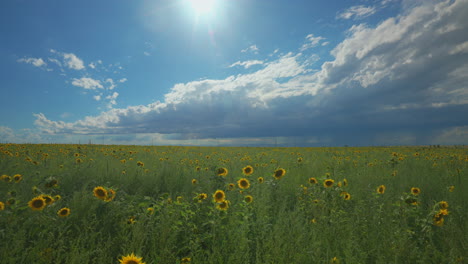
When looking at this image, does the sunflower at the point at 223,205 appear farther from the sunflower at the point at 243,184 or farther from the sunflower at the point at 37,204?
the sunflower at the point at 37,204

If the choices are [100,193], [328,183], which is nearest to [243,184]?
[328,183]

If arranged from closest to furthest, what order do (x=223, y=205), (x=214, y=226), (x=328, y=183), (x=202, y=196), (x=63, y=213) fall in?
(x=214, y=226) → (x=63, y=213) → (x=223, y=205) → (x=202, y=196) → (x=328, y=183)

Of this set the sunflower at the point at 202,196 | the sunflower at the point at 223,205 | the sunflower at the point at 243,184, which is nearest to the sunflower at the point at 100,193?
the sunflower at the point at 202,196

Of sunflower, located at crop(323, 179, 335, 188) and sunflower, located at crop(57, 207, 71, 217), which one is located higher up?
sunflower, located at crop(323, 179, 335, 188)

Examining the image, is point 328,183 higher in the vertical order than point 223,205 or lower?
higher

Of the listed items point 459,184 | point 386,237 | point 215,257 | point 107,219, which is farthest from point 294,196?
point 459,184

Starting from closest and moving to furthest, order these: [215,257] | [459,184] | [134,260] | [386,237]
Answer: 1. [134,260]
2. [215,257]
3. [386,237]
4. [459,184]

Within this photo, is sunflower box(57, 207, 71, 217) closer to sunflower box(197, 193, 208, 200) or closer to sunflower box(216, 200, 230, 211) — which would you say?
sunflower box(197, 193, 208, 200)

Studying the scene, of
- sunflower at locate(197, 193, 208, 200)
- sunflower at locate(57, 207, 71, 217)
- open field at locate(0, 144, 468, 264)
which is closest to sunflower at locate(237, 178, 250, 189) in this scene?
open field at locate(0, 144, 468, 264)

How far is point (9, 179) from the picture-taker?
3.77 meters

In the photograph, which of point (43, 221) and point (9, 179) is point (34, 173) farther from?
point (43, 221)

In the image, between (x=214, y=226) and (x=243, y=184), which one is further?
(x=243, y=184)

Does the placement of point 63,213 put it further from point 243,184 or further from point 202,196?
point 243,184

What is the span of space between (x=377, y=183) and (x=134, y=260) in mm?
5700
